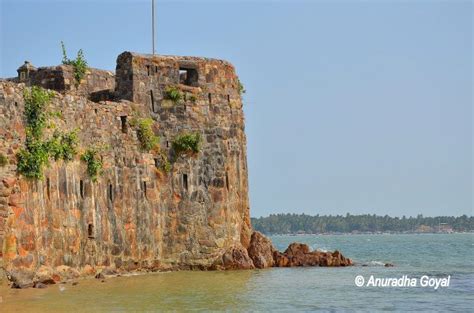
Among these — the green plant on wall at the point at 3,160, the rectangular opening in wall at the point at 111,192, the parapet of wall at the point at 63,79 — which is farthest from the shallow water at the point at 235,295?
the parapet of wall at the point at 63,79

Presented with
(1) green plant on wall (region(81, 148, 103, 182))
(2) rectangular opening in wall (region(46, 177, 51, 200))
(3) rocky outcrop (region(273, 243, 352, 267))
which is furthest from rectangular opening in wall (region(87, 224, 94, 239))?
(3) rocky outcrop (region(273, 243, 352, 267))

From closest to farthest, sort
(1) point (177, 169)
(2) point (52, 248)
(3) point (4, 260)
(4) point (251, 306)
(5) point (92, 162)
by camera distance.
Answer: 1. (4) point (251, 306)
2. (3) point (4, 260)
3. (2) point (52, 248)
4. (5) point (92, 162)
5. (1) point (177, 169)

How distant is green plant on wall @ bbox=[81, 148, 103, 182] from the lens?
33.4 m

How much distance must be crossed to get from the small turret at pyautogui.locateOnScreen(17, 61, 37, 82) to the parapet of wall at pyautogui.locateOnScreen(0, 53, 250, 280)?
1.71 metres

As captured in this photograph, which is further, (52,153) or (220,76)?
(220,76)

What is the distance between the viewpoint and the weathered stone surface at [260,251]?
39781 mm

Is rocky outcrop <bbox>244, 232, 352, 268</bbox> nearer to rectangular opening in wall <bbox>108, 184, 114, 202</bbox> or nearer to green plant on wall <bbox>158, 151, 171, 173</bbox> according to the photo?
green plant on wall <bbox>158, 151, 171, 173</bbox>

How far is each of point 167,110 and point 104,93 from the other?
2.98 meters

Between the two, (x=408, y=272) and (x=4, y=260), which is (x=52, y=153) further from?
(x=408, y=272)

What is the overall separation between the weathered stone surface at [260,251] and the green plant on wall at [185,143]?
15.9 feet

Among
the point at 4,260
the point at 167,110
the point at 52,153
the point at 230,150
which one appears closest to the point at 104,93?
the point at 167,110

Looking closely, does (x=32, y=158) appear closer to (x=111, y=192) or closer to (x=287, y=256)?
(x=111, y=192)

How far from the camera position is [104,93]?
3944 cm

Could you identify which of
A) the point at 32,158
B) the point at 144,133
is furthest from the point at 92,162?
the point at 32,158
